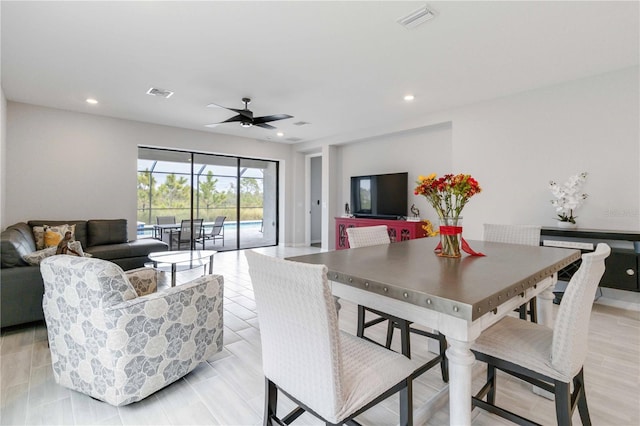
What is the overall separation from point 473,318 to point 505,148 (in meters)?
4.14

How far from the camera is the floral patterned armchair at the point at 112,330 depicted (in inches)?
67.3

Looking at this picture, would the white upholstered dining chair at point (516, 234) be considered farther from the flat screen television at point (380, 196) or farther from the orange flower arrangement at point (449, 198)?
the flat screen television at point (380, 196)

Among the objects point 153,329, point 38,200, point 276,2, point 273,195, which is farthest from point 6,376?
point 273,195

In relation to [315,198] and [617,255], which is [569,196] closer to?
[617,255]

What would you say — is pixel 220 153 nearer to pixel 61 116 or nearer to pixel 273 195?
pixel 273 195

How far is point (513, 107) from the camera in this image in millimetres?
4195

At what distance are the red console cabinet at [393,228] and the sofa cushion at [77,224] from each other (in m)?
4.41

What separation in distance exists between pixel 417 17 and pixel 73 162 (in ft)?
18.6

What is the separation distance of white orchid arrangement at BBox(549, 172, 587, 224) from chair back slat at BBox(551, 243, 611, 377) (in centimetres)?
290

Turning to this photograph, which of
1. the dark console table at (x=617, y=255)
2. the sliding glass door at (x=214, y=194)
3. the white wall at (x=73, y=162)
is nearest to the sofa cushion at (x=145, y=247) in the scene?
the white wall at (x=73, y=162)

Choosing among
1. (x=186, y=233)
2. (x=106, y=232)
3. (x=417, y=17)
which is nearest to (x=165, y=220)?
(x=186, y=233)

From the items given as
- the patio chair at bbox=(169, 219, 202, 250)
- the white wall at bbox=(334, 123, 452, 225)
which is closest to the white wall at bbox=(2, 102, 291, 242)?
the patio chair at bbox=(169, 219, 202, 250)

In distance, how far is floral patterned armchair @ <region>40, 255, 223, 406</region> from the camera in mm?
1710

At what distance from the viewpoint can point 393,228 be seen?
5.71 meters
